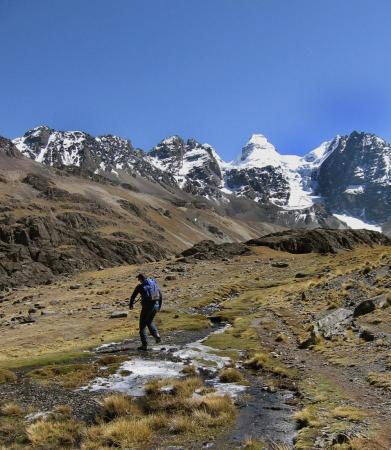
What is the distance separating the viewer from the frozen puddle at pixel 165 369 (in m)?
17.8

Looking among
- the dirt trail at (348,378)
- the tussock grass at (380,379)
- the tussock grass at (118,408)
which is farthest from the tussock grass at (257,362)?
the tussock grass at (118,408)

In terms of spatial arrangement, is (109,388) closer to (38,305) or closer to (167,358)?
(167,358)

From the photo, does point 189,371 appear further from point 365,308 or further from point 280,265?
point 280,265

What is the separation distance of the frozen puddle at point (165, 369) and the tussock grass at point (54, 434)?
145 inches

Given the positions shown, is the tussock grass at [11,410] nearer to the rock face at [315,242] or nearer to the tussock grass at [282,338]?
the tussock grass at [282,338]

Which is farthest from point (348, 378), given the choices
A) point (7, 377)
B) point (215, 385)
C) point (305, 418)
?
point (7, 377)

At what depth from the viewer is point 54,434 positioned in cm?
1291

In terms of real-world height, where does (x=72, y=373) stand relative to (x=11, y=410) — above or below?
below

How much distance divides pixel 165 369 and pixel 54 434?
8088 mm

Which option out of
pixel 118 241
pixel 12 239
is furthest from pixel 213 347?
pixel 118 241

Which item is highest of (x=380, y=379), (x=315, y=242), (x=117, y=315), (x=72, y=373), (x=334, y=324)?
(x=315, y=242)

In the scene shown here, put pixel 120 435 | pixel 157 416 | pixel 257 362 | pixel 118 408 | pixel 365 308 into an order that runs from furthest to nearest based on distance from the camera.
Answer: pixel 365 308, pixel 257 362, pixel 118 408, pixel 157 416, pixel 120 435

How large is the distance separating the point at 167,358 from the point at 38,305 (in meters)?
37.8

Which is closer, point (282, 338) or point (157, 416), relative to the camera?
point (157, 416)
